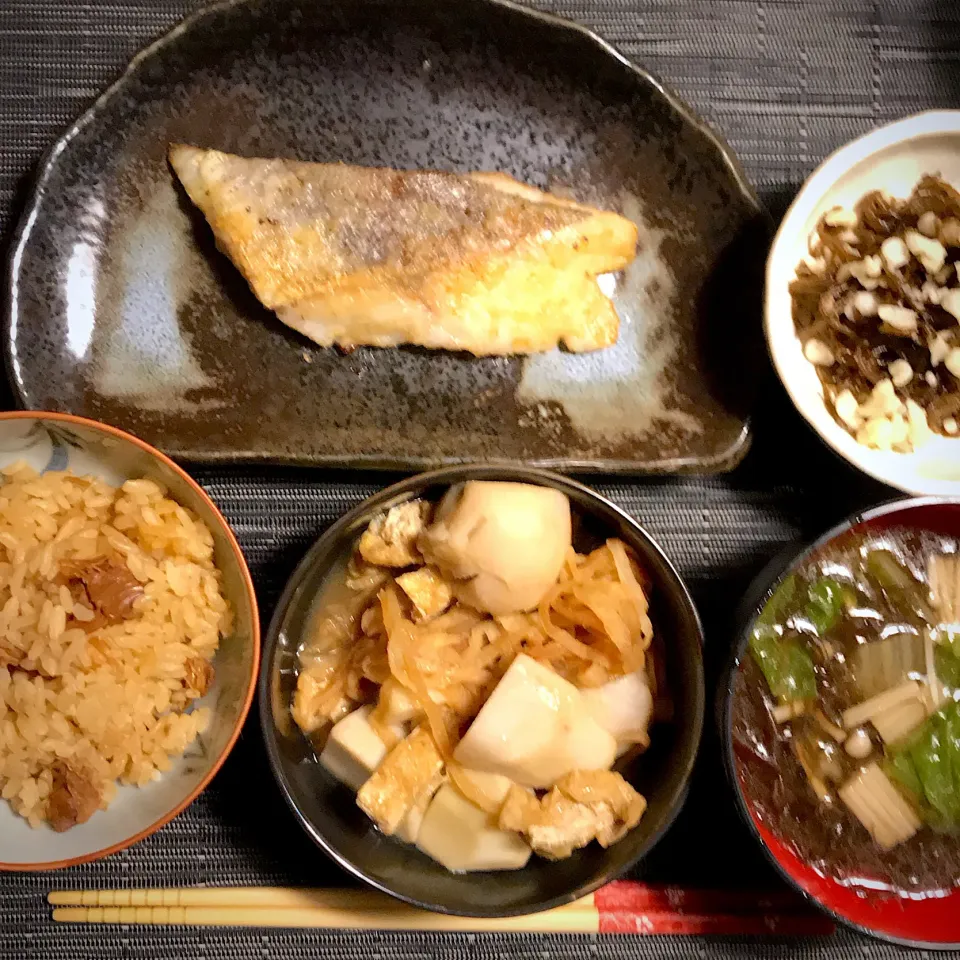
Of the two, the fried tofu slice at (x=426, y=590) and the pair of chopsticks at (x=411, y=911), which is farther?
the pair of chopsticks at (x=411, y=911)

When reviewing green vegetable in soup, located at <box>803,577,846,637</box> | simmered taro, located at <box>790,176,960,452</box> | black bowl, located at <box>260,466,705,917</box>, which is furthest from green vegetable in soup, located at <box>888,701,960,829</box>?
simmered taro, located at <box>790,176,960,452</box>

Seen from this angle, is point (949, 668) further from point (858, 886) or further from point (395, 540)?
point (395, 540)

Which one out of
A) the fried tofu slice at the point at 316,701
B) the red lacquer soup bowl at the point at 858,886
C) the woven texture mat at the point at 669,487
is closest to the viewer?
the red lacquer soup bowl at the point at 858,886

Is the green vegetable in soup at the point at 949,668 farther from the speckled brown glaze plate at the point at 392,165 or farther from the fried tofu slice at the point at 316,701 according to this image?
the fried tofu slice at the point at 316,701

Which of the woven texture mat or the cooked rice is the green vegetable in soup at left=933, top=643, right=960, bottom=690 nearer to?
the woven texture mat

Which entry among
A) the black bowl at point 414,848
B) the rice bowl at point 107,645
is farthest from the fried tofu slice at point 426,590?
the rice bowl at point 107,645

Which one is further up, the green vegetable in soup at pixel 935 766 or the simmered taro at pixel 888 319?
the simmered taro at pixel 888 319
